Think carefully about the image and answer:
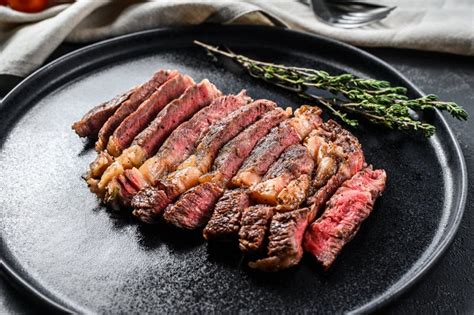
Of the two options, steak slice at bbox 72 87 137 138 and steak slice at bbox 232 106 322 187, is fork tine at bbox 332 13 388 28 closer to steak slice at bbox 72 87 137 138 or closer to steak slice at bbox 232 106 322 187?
steak slice at bbox 232 106 322 187

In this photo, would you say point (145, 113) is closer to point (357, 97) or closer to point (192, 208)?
point (192, 208)

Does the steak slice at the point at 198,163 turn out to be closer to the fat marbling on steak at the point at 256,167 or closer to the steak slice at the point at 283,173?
the fat marbling on steak at the point at 256,167

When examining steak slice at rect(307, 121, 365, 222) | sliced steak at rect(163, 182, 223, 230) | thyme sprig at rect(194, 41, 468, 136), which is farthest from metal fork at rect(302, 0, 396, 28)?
sliced steak at rect(163, 182, 223, 230)

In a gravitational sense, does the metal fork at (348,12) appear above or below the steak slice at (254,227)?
above

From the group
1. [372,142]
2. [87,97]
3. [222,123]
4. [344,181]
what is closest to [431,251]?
[344,181]

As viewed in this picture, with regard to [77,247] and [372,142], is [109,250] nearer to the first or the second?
[77,247]

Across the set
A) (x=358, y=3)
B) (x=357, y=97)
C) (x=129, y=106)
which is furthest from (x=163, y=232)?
(x=358, y=3)

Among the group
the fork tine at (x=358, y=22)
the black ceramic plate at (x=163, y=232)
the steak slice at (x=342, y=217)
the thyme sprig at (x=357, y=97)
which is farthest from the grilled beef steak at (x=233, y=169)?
the fork tine at (x=358, y=22)

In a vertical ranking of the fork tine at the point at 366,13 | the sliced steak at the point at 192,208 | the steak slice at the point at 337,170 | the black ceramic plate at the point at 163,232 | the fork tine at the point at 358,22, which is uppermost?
the fork tine at the point at 366,13
